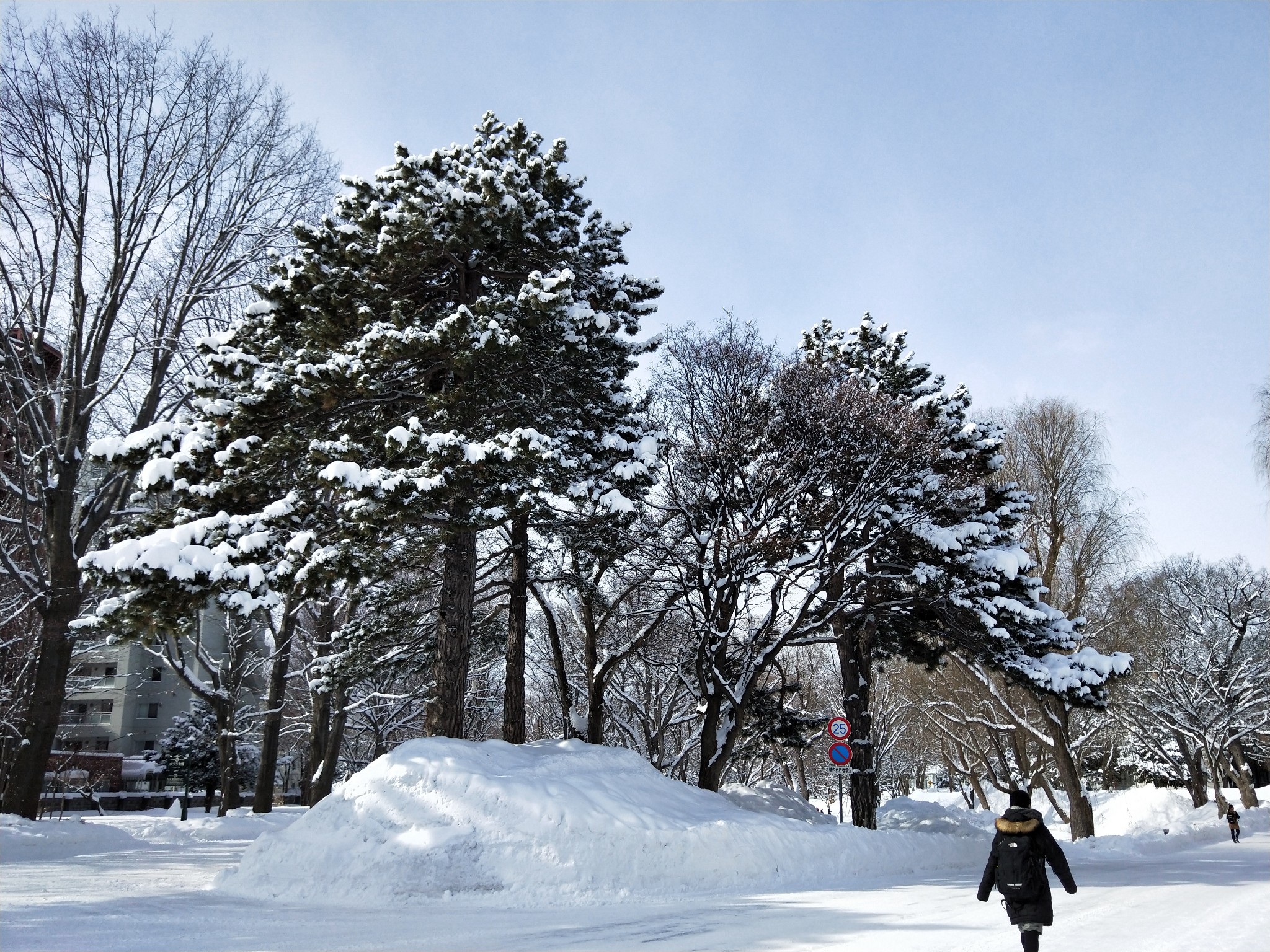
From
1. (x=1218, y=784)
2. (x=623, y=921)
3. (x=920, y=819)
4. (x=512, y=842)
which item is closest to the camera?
(x=623, y=921)

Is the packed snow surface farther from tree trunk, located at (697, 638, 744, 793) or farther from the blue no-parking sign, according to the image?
tree trunk, located at (697, 638, 744, 793)

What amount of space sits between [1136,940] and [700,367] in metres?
13.4

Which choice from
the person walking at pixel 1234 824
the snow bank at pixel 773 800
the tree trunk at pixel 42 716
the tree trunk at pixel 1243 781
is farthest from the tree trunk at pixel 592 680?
the tree trunk at pixel 1243 781

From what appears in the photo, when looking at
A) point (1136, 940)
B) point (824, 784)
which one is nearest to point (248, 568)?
point (1136, 940)

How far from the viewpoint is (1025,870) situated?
646 centimetres

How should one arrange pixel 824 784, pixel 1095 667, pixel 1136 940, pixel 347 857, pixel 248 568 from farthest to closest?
pixel 824 784 → pixel 1095 667 → pixel 248 568 → pixel 347 857 → pixel 1136 940

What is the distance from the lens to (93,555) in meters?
11.2

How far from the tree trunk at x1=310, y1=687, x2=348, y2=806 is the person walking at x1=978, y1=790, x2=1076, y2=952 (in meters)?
20.0

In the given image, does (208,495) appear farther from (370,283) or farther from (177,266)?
(177,266)

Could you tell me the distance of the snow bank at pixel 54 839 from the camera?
Result: 47.8ft

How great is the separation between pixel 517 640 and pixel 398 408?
5286 mm

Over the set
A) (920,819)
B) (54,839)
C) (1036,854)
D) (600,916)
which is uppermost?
(1036,854)

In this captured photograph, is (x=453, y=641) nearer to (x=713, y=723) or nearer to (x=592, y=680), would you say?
(x=592, y=680)

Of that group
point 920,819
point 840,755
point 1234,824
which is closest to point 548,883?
point 840,755
